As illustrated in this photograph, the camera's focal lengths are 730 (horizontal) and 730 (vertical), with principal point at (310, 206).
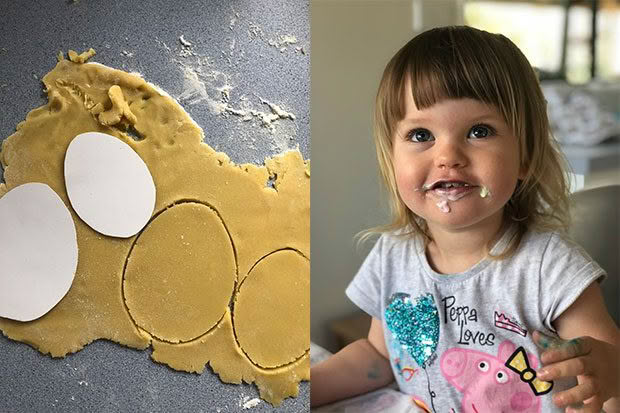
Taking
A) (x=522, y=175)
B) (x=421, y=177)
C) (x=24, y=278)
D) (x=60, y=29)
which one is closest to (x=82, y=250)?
(x=24, y=278)

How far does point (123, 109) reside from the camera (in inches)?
20.4

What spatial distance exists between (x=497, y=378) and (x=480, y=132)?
227 mm

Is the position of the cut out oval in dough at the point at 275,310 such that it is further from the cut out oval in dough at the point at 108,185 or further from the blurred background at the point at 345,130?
the blurred background at the point at 345,130

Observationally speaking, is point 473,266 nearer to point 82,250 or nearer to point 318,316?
point 318,316

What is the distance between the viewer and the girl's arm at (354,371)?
759 millimetres

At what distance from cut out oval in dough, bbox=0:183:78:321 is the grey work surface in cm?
3

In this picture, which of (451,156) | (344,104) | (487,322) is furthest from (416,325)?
(344,104)

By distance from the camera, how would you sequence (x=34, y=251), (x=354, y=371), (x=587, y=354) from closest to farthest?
(x=34, y=251) < (x=587, y=354) < (x=354, y=371)

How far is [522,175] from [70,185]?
0.40m

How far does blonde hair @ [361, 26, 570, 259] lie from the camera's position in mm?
615

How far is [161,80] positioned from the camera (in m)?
0.53

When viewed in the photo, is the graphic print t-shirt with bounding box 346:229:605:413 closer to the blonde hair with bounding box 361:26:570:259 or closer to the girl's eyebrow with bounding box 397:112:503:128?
the blonde hair with bounding box 361:26:570:259

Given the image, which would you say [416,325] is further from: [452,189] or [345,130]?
[345,130]

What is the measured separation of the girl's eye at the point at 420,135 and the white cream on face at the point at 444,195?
0.04 m
